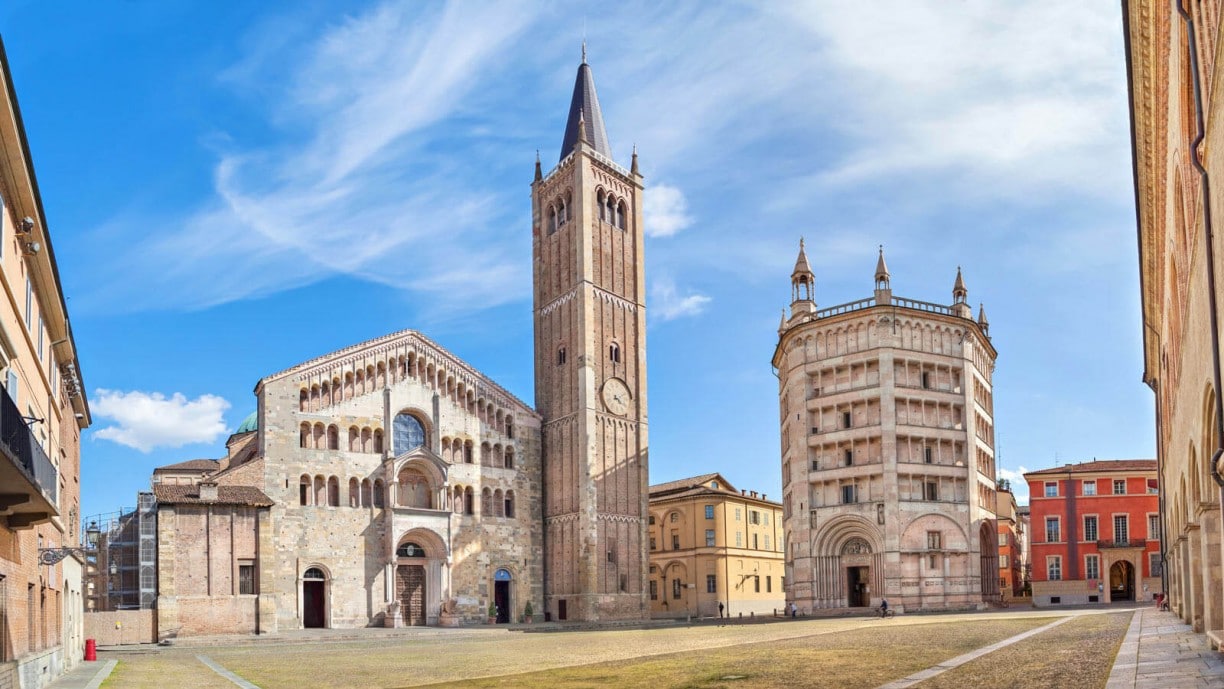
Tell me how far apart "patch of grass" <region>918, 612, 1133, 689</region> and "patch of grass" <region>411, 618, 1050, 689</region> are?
A: 1003 millimetres

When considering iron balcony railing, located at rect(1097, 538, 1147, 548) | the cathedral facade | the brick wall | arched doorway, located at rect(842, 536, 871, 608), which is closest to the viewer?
the brick wall

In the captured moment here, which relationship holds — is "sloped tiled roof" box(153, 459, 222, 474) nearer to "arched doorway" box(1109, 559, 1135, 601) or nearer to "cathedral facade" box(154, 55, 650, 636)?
"cathedral facade" box(154, 55, 650, 636)

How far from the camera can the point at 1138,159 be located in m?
24.3

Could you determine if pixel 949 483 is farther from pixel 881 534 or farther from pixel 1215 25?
pixel 1215 25

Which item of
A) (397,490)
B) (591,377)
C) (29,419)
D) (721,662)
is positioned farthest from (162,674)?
(591,377)

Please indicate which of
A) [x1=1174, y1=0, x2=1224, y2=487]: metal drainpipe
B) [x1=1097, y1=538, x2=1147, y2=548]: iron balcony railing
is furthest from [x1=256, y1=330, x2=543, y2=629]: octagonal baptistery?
[x1=1174, y1=0, x2=1224, y2=487]: metal drainpipe

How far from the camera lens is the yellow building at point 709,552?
267 ft

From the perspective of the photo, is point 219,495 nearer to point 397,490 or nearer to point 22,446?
point 397,490

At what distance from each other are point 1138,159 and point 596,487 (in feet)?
142

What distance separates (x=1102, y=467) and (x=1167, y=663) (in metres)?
62.0

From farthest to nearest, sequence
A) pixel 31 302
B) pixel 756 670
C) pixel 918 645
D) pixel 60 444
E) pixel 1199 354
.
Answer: pixel 60 444 < pixel 918 645 < pixel 31 302 < pixel 756 670 < pixel 1199 354

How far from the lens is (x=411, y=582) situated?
194 ft

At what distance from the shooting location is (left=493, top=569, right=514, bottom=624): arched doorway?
205 ft

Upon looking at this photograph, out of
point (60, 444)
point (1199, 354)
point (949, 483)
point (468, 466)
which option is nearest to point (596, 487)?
point (468, 466)
